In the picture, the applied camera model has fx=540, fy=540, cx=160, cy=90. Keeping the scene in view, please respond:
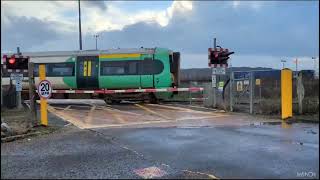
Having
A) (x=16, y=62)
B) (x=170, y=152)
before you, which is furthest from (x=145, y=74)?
(x=170, y=152)

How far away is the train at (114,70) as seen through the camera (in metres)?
32.5

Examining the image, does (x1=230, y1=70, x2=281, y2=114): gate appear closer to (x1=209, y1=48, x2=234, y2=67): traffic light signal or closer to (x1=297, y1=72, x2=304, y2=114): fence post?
(x1=209, y1=48, x2=234, y2=67): traffic light signal

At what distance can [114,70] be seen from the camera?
33406mm

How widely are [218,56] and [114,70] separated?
939 centimetres

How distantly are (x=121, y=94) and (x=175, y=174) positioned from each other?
79.6 feet

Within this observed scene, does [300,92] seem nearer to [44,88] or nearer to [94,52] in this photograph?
[44,88]

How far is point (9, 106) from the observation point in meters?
29.1

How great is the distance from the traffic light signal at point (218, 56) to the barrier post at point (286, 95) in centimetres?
679

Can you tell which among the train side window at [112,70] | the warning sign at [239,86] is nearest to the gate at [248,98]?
the warning sign at [239,86]

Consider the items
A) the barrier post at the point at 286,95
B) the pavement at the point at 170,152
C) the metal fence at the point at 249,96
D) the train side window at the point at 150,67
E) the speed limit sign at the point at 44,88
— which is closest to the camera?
the pavement at the point at 170,152

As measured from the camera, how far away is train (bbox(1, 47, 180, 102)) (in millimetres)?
32500

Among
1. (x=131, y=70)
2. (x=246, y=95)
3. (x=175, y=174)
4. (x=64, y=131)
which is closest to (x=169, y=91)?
(x=131, y=70)

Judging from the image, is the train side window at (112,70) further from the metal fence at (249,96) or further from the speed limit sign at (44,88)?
the speed limit sign at (44,88)

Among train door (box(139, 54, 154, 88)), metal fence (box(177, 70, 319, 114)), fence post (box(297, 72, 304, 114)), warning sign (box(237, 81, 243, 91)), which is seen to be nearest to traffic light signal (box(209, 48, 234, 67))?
metal fence (box(177, 70, 319, 114))
